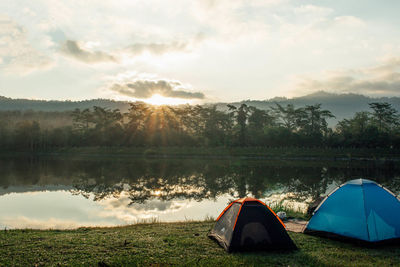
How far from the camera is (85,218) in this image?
14.8 metres

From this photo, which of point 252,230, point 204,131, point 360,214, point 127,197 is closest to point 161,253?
point 252,230

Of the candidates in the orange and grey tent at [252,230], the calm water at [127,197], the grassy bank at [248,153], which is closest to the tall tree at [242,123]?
the grassy bank at [248,153]

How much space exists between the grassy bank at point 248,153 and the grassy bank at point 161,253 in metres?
54.8

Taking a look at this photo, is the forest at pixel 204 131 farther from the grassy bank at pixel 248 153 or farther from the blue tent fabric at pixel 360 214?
the blue tent fabric at pixel 360 214

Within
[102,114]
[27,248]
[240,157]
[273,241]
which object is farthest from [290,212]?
[102,114]

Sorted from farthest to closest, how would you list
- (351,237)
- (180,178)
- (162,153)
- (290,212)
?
1. (162,153)
2. (180,178)
3. (290,212)
4. (351,237)

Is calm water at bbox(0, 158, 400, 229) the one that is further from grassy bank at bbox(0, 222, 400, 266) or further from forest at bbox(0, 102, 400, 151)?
forest at bbox(0, 102, 400, 151)

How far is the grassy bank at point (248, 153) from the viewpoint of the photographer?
61.0 metres

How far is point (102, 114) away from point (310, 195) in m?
72.5

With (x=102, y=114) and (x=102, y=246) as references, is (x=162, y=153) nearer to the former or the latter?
(x=102, y=114)

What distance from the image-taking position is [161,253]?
7.71 meters

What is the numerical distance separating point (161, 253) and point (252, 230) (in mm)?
2465

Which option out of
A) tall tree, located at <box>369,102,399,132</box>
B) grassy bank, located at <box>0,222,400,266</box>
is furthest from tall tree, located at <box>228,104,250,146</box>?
grassy bank, located at <box>0,222,400,266</box>

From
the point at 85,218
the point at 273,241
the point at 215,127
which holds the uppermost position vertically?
the point at 215,127
